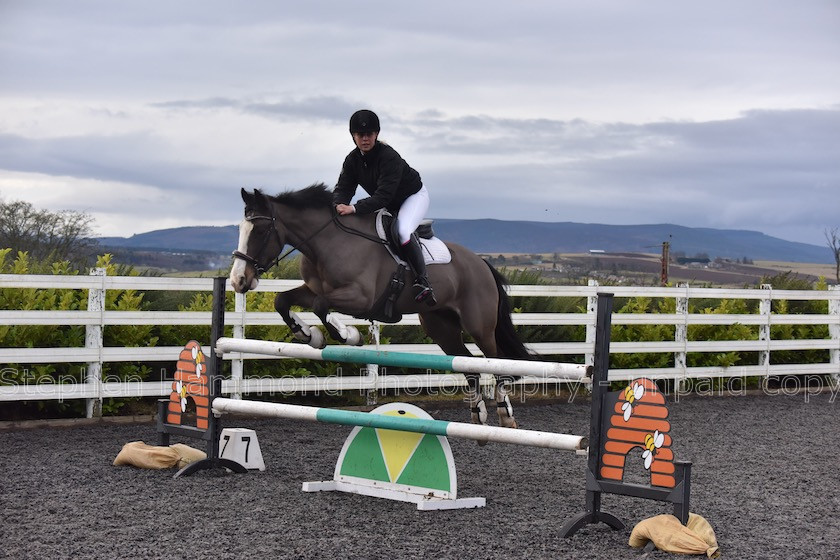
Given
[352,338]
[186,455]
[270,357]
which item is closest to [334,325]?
[352,338]

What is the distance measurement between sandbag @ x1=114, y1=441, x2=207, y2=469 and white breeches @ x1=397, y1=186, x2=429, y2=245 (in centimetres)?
189

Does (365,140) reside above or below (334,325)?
above

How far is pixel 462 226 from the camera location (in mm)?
87312

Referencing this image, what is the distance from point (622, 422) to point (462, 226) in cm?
8329

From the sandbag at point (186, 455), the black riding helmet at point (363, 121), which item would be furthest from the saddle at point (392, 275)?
the sandbag at point (186, 455)

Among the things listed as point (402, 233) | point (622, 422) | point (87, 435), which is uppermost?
point (402, 233)

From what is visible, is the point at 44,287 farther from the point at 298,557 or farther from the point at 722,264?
the point at 722,264

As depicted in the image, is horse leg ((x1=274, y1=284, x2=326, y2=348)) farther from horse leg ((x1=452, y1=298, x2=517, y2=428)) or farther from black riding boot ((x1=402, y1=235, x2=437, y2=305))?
horse leg ((x1=452, y1=298, x2=517, y2=428))

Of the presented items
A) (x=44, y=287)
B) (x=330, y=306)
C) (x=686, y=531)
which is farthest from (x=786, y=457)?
(x=44, y=287)

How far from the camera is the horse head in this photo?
5.04 m

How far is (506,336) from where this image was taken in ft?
22.1

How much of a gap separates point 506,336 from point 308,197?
1.96m

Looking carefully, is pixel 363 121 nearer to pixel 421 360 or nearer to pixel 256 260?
pixel 256 260

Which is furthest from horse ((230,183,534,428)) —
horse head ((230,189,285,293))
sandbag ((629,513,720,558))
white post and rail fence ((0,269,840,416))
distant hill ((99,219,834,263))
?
distant hill ((99,219,834,263))
